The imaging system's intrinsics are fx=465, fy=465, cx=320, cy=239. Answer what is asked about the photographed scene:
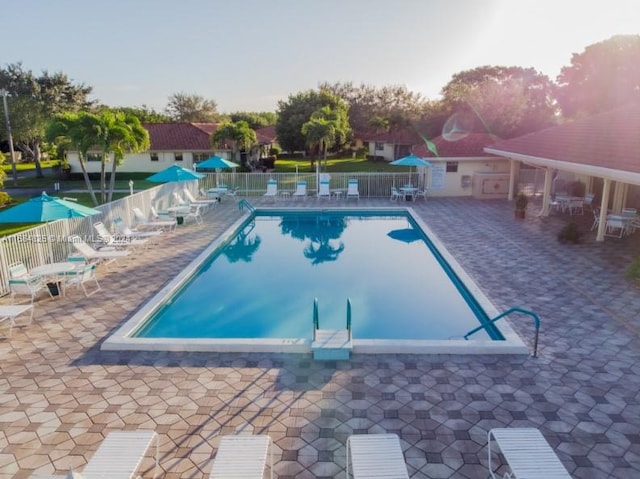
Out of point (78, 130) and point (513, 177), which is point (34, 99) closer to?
point (78, 130)

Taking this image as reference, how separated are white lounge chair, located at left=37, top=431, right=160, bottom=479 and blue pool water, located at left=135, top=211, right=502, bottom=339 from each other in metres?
4.15

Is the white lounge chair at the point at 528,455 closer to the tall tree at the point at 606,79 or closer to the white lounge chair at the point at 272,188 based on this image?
the white lounge chair at the point at 272,188

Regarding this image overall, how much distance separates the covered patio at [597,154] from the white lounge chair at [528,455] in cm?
884

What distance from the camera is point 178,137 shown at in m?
38.8

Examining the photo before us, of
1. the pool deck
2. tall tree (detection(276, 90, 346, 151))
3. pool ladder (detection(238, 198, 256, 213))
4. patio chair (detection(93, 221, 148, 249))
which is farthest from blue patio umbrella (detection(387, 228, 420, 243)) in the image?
tall tree (detection(276, 90, 346, 151))

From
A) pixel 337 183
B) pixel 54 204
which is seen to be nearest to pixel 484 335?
pixel 54 204

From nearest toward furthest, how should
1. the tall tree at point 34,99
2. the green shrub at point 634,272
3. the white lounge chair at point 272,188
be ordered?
the green shrub at point 634,272 → the white lounge chair at point 272,188 → the tall tree at point 34,99

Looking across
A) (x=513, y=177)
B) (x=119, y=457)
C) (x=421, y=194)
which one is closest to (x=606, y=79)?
(x=513, y=177)

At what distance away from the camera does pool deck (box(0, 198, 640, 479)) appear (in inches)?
195

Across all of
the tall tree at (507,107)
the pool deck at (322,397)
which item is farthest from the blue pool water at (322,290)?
the tall tree at (507,107)

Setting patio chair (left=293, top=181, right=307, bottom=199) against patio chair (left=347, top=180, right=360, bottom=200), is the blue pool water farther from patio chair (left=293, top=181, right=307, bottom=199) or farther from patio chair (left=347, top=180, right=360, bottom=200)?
patio chair (left=293, top=181, right=307, bottom=199)

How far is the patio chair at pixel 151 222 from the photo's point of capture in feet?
50.8

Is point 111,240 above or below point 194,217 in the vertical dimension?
above

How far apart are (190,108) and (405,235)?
6910 cm
